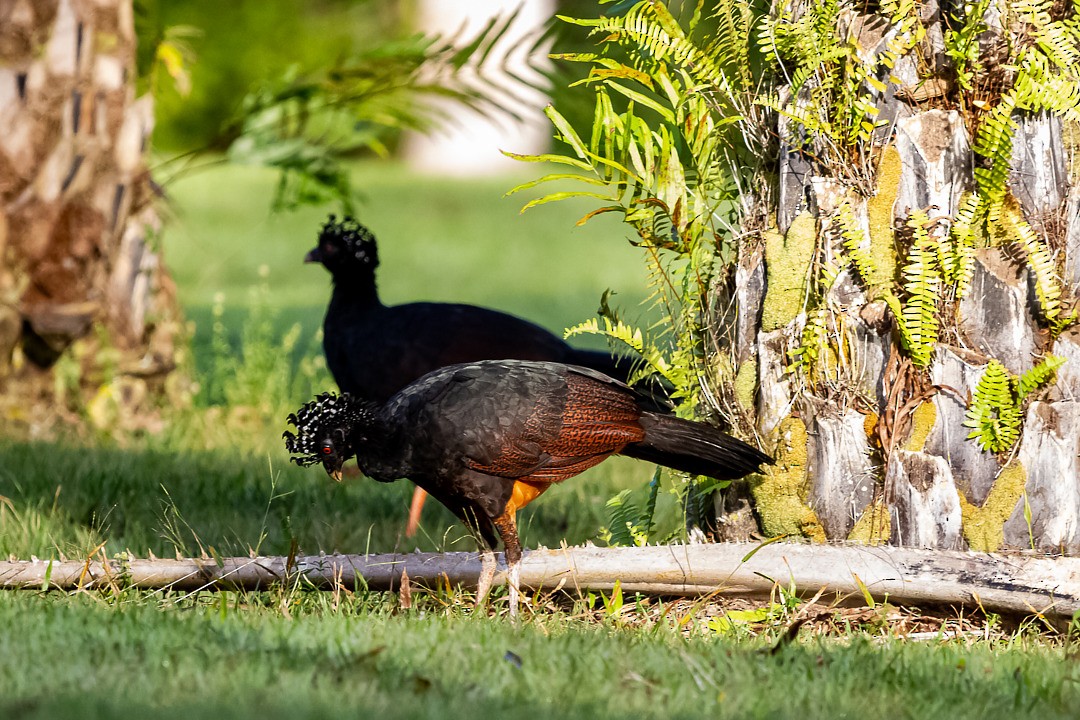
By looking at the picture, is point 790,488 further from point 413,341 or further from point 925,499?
point 413,341

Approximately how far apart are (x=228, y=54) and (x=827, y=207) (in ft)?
73.6

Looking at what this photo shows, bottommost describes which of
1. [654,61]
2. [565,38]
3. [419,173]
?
[654,61]

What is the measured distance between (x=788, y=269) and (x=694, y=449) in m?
0.64

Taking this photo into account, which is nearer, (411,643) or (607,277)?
(411,643)

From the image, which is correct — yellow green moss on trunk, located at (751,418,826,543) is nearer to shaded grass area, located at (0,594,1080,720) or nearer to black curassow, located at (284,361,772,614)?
black curassow, located at (284,361,772,614)

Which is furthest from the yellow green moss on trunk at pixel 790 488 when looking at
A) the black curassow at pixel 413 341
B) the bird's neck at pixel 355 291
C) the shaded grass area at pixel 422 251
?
the shaded grass area at pixel 422 251

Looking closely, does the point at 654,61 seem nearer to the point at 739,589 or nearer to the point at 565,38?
the point at 739,589

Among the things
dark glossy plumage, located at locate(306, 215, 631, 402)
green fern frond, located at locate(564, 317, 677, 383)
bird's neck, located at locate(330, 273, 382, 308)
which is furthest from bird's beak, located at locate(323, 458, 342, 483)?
bird's neck, located at locate(330, 273, 382, 308)

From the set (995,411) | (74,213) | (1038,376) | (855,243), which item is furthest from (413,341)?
(1038,376)

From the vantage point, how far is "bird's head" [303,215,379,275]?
6.93m

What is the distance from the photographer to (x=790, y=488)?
4.11 meters

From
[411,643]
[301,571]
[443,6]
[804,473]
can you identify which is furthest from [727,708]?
[443,6]

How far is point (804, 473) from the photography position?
13.5ft

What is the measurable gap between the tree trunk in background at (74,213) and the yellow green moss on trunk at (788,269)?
4.47 meters
